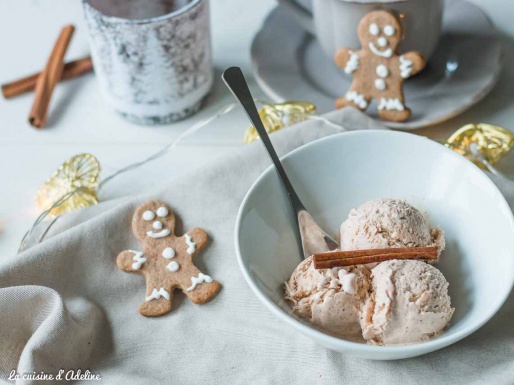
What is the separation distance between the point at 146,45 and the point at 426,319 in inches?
27.9

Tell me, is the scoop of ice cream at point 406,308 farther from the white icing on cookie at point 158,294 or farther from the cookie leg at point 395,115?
the cookie leg at point 395,115

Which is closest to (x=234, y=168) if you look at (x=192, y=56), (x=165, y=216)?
(x=165, y=216)

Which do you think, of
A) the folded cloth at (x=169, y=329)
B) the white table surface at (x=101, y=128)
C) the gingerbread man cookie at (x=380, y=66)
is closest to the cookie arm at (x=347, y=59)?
the gingerbread man cookie at (x=380, y=66)

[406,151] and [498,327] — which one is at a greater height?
[406,151]

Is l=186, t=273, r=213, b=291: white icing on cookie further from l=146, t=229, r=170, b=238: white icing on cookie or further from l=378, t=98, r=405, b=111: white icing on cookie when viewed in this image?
l=378, t=98, r=405, b=111: white icing on cookie

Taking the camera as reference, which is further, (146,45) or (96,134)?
(96,134)

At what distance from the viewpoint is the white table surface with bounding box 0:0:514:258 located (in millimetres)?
1325

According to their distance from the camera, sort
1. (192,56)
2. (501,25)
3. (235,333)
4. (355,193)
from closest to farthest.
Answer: (235,333), (355,193), (192,56), (501,25)

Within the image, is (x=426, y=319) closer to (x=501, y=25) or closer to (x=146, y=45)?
(x=146, y=45)

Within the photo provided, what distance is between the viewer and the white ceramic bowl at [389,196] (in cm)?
93

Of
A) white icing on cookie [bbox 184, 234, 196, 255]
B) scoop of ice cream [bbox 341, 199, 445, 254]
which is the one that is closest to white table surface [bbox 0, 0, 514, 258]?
white icing on cookie [bbox 184, 234, 196, 255]

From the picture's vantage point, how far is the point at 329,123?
49.3 inches

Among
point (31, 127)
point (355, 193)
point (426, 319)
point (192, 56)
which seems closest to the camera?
point (426, 319)

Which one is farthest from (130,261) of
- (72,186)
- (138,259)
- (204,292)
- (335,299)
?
(335,299)
